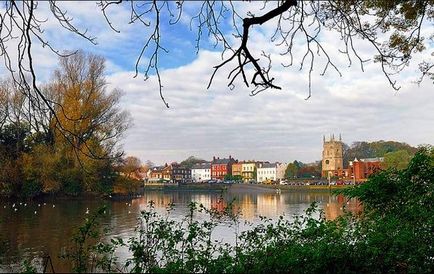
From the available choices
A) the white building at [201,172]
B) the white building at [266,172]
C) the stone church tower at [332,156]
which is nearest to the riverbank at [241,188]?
the stone church tower at [332,156]

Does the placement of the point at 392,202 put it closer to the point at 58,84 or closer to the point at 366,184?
the point at 366,184

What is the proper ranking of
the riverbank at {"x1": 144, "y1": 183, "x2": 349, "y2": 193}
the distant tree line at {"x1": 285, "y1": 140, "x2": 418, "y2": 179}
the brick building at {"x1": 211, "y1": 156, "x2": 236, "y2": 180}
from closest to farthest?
the riverbank at {"x1": 144, "y1": 183, "x2": 349, "y2": 193}
the distant tree line at {"x1": 285, "y1": 140, "x2": 418, "y2": 179}
the brick building at {"x1": 211, "y1": 156, "x2": 236, "y2": 180}

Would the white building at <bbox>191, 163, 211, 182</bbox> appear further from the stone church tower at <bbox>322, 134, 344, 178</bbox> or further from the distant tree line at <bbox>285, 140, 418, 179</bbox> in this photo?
the stone church tower at <bbox>322, 134, 344, 178</bbox>

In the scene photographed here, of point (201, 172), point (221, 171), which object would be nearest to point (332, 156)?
point (221, 171)

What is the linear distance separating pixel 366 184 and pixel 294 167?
102 m

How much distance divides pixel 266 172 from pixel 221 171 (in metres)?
12.6

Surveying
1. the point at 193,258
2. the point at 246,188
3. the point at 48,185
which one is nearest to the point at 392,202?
the point at 193,258

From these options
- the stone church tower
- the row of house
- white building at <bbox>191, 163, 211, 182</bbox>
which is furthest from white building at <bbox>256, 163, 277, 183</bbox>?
the stone church tower

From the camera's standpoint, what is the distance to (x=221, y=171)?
130m

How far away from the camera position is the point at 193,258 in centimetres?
493

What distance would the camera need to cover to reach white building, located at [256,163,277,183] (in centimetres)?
12356

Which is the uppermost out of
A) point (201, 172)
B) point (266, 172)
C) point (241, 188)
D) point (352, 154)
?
point (352, 154)

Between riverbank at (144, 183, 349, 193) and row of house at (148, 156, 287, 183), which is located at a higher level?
row of house at (148, 156, 287, 183)

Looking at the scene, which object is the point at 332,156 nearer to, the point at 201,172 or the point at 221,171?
the point at 221,171
